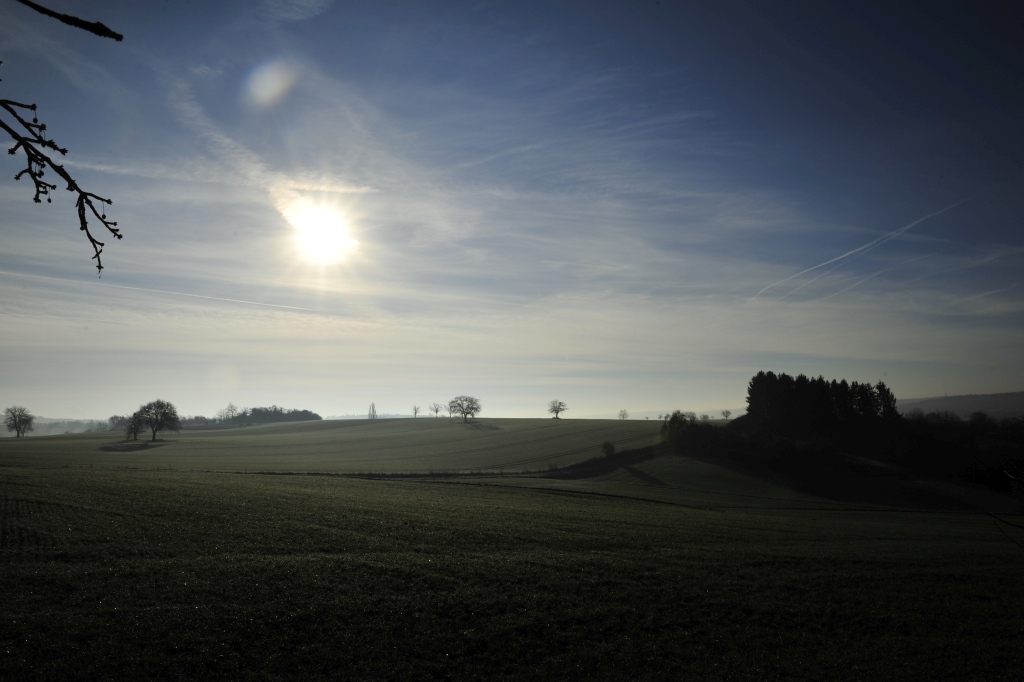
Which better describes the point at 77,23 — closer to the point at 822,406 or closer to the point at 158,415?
the point at 822,406

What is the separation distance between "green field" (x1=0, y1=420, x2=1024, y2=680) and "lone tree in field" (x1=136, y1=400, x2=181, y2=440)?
3153 inches

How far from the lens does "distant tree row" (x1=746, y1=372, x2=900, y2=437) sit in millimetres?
90562

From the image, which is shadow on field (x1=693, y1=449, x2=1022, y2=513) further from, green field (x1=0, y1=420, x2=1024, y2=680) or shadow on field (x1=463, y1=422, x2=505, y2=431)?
shadow on field (x1=463, y1=422, x2=505, y2=431)

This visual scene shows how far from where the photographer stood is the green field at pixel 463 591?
45.9 feet

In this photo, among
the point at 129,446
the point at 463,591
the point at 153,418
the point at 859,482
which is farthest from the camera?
the point at 153,418

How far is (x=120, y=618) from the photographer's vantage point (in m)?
14.5

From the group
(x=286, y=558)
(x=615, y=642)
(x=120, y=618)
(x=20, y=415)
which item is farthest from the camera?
(x=20, y=415)

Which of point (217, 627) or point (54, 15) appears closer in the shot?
point (54, 15)

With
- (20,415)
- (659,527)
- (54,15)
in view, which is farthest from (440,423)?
(54,15)

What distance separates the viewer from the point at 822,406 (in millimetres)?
91562

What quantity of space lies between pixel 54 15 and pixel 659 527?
106 feet

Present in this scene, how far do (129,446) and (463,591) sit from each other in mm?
99861

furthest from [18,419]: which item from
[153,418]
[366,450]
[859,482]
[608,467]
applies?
[859,482]

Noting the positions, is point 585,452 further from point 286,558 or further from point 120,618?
point 120,618
